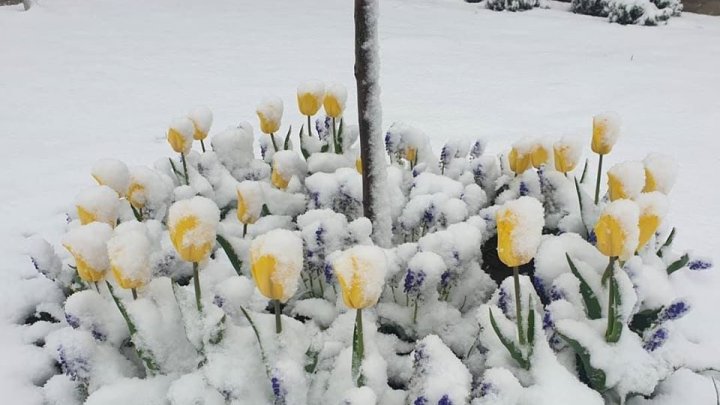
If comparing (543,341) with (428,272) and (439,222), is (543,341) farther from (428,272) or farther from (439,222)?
(439,222)

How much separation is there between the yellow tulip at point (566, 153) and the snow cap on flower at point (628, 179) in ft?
0.89

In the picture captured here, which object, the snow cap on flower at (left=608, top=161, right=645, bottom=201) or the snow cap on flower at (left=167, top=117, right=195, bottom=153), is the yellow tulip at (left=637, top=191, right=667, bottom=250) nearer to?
the snow cap on flower at (left=608, top=161, right=645, bottom=201)

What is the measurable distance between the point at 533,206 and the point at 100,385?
0.77m

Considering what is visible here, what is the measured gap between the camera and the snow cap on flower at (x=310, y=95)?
164cm

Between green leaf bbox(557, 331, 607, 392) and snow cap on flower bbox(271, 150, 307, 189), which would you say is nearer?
green leaf bbox(557, 331, 607, 392)

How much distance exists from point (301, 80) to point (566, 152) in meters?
3.15

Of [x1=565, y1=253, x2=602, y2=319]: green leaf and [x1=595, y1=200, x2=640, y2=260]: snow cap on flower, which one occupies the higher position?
[x1=595, y1=200, x2=640, y2=260]: snow cap on flower

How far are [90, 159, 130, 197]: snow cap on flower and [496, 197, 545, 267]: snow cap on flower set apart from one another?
2.73 ft

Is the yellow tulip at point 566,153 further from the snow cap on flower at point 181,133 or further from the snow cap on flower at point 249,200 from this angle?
the snow cap on flower at point 181,133

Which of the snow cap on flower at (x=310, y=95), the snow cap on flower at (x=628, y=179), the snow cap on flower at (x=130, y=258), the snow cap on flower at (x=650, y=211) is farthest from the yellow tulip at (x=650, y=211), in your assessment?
the snow cap on flower at (x=310, y=95)

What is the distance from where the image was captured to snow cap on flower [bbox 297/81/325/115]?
1642 mm

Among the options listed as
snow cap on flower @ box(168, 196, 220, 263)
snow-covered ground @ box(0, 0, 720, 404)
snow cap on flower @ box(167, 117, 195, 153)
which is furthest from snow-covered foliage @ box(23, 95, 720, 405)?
snow-covered ground @ box(0, 0, 720, 404)

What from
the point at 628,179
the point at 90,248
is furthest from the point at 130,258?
the point at 628,179

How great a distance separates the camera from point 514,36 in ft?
19.7
